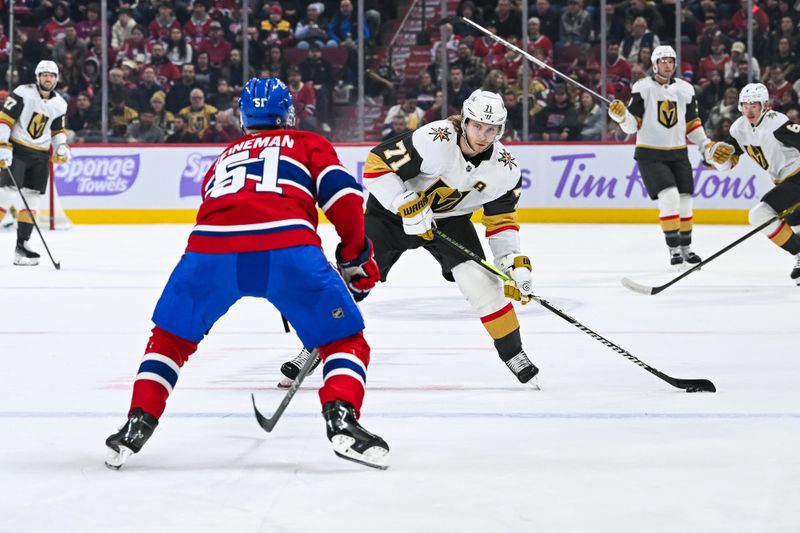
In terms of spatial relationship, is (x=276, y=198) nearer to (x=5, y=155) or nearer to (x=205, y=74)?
(x=5, y=155)

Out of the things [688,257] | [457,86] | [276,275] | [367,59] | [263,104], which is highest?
[263,104]

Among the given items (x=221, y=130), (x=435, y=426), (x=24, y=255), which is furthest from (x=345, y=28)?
(x=435, y=426)

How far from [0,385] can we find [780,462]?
241 centimetres

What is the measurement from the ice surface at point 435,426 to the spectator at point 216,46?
5733 mm

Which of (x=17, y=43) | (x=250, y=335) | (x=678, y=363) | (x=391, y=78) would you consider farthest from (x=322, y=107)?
(x=678, y=363)

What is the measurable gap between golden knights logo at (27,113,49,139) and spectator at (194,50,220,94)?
3.51 metres

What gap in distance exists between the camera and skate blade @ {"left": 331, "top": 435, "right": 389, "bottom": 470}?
111 inches

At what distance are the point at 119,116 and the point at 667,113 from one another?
5.57 m

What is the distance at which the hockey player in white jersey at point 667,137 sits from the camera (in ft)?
25.8

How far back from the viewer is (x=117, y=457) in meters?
2.84

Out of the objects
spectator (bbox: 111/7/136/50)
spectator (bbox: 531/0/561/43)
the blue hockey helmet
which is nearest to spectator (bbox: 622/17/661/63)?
spectator (bbox: 531/0/561/43)

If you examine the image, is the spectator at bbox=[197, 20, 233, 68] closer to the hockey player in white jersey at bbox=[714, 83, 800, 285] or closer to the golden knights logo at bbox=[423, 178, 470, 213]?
the hockey player in white jersey at bbox=[714, 83, 800, 285]

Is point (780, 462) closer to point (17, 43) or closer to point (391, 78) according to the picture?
point (391, 78)

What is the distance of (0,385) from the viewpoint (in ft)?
13.1
